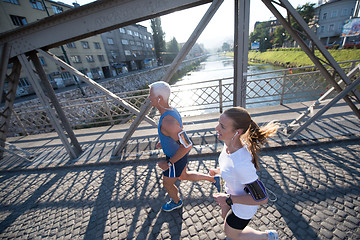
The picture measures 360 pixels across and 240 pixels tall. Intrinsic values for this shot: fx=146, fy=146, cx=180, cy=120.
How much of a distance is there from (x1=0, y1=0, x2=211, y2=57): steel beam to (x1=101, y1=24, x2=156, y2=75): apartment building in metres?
39.9

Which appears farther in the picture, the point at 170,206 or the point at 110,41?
the point at 110,41

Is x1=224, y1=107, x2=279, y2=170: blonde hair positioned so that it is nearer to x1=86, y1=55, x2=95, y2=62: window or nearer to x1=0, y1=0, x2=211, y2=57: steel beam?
x1=0, y1=0, x2=211, y2=57: steel beam

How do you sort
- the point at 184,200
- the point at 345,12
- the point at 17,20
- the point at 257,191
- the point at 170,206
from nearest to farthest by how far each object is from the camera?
the point at 257,191 < the point at 170,206 < the point at 184,200 < the point at 17,20 < the point at 345,12

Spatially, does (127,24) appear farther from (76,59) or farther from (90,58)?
(90,58)

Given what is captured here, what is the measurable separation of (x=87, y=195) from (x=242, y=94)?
4061 mm

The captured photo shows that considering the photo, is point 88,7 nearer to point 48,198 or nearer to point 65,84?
point 48,198

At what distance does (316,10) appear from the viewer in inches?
A: 1563

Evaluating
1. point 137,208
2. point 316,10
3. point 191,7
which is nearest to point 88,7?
point 191,7

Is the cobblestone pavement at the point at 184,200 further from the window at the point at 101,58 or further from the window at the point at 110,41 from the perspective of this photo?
the window at the point at 110,41

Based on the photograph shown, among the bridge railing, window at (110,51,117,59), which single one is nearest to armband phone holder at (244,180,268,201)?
the bridge railing

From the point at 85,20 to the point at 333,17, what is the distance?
2265 inches

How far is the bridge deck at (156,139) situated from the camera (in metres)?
3.64

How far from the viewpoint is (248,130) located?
139 cm

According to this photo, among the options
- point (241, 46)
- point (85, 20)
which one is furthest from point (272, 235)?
point (85, 20)
